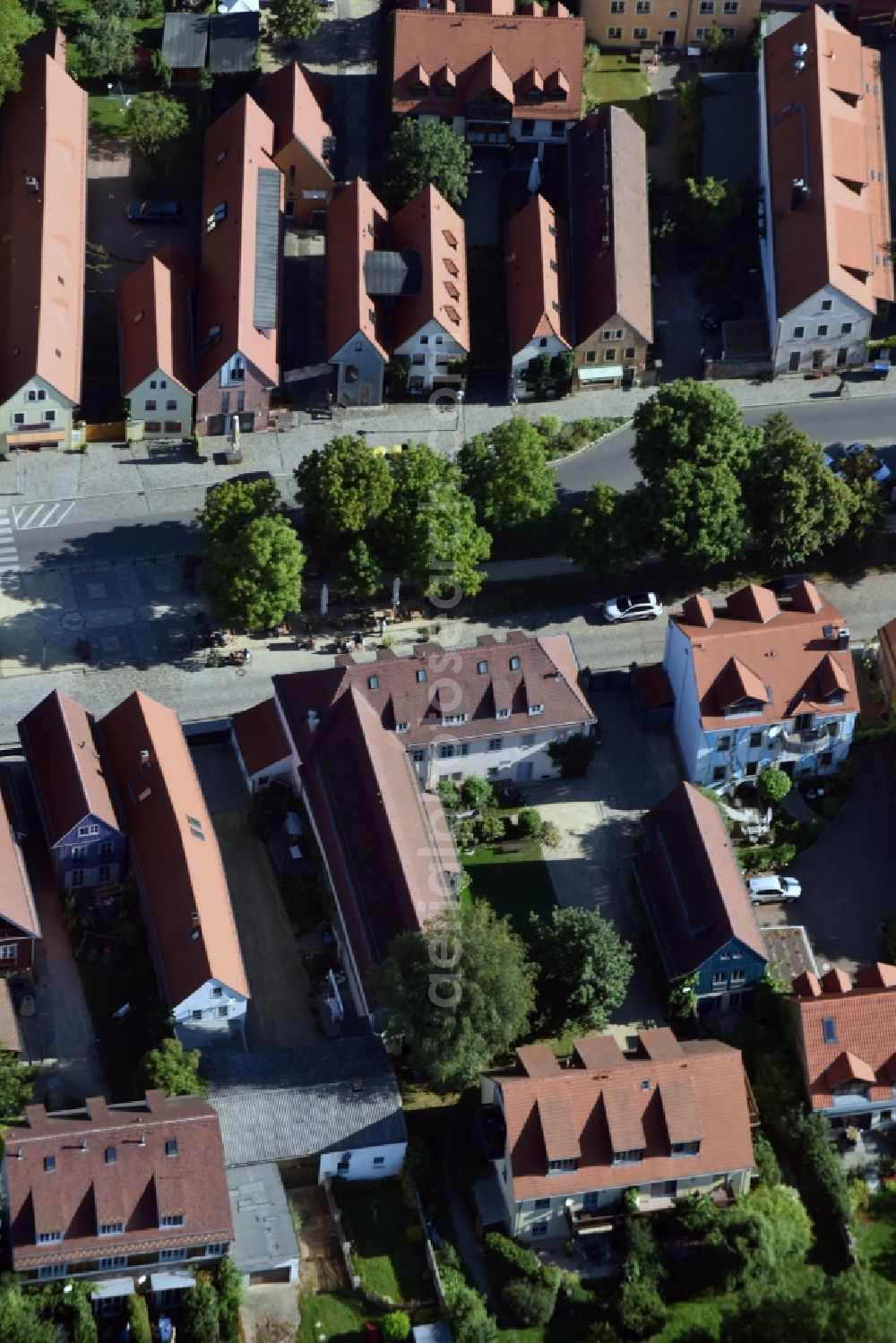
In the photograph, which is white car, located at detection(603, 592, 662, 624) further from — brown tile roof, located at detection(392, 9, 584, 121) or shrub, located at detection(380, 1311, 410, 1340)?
shrub, located at detection(380, 1311, 410, 1340)

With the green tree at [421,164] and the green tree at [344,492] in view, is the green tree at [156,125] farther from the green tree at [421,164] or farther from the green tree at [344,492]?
the green tree at [344,492]

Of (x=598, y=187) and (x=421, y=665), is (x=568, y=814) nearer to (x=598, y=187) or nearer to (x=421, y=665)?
(x=421, y=665)

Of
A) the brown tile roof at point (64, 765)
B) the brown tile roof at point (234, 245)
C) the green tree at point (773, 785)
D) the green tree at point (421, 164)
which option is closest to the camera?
the brown tile roof at point (64, 765)

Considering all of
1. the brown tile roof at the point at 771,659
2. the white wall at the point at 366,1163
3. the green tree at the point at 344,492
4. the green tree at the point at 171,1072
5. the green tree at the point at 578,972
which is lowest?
the white wall at the point at 366,1163

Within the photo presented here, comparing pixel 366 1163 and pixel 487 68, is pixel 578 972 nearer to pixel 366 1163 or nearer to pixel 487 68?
pixel 366 1163

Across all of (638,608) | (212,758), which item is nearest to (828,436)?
(638,608)

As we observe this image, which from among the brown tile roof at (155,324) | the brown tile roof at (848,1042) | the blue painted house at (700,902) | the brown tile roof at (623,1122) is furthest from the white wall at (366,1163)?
the brown tile roof at (155,324)

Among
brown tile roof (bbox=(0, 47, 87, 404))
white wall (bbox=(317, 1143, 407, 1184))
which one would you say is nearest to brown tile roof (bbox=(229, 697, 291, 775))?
white wall (bbox=(317, 1143, 407, 1184))
